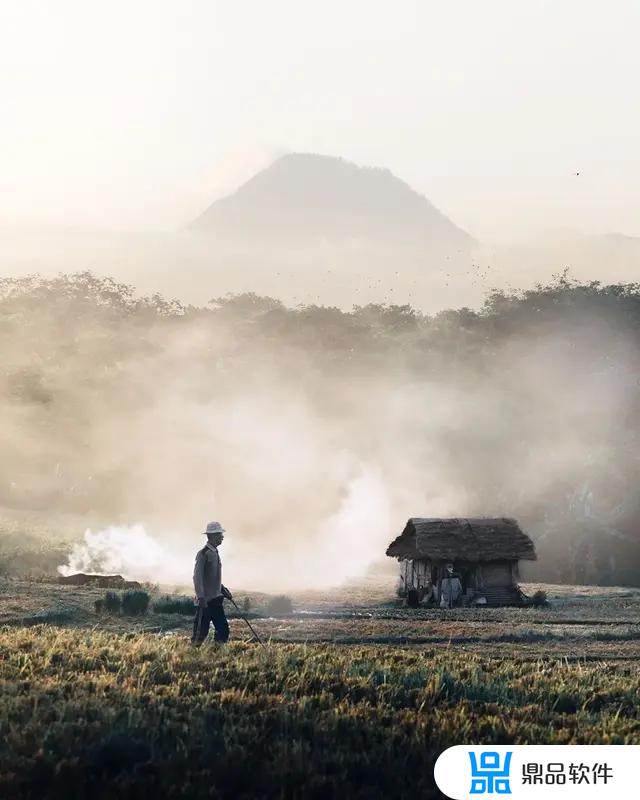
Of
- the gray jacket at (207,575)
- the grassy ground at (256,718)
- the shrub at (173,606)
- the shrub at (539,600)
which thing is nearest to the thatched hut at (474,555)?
the shrub at (539,600)

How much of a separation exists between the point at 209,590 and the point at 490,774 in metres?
10.3

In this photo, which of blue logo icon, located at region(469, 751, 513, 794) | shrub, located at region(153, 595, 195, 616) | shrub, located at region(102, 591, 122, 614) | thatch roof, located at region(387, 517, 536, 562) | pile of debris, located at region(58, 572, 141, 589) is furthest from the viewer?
thatch roof, located at region(387, 517, 536, 562)

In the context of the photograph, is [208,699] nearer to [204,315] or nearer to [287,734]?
[287,734]

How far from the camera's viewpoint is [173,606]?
32.9m

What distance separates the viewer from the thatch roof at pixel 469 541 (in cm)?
4447

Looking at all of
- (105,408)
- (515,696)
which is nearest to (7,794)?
(515,696)

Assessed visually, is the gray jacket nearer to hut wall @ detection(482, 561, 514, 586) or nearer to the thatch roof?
the thatch roof

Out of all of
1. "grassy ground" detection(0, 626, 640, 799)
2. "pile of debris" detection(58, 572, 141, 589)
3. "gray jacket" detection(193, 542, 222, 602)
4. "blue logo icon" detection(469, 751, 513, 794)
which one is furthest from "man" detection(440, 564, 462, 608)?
"blue logo icon" detection(469, 751, 513, 794)

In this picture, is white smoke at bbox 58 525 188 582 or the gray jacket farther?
white smoke at bbox 58 525 188 582

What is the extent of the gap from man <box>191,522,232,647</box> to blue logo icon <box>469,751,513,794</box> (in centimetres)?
967

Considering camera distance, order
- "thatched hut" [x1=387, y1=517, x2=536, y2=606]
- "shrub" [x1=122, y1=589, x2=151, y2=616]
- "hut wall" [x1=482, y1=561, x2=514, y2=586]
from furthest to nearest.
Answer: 1. "hut wall" [x1=482, y1=561, x2=514, y2=586]
2. "thatched hut" [x1=387, y1=517, x2=536, y2=606]
3. "shrub" [x1=122, y1=589, x2=151, y2=616]

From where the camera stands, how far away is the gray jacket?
59.0 feet

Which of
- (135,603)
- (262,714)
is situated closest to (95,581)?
(135,603)

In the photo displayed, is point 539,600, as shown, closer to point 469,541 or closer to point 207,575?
point 469,541
